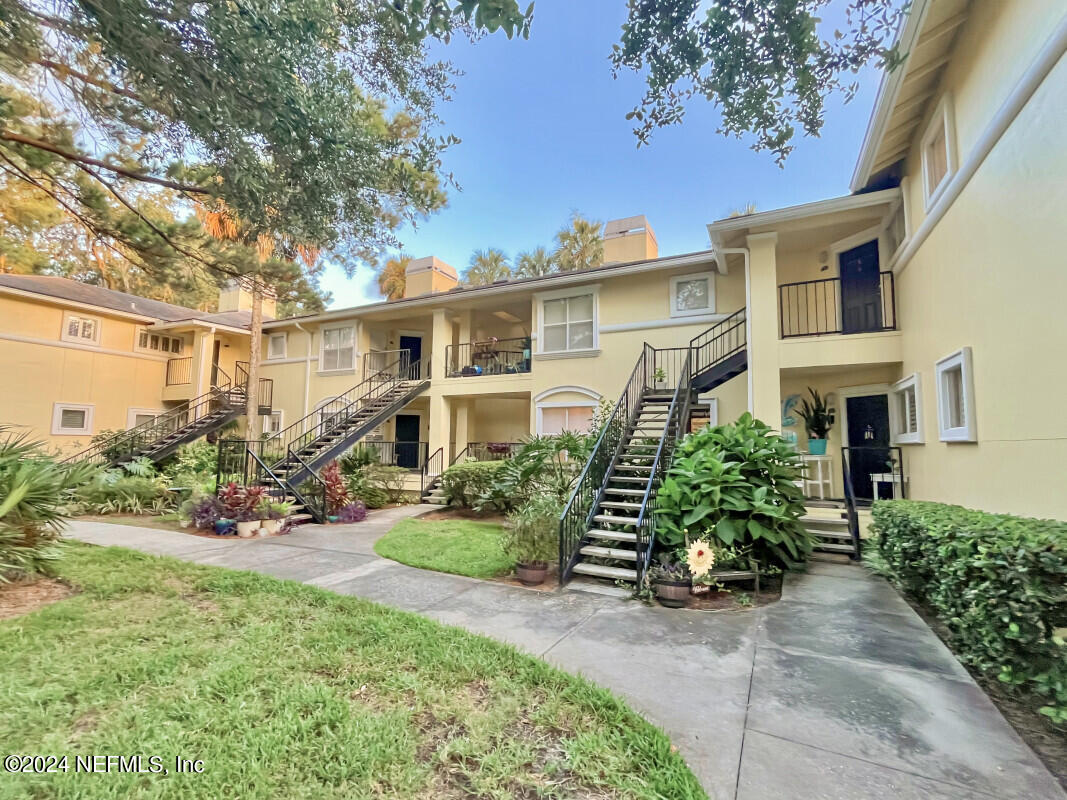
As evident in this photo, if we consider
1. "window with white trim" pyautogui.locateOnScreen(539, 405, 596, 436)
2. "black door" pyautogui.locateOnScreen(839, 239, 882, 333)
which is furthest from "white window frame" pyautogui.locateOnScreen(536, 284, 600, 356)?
"black door" pyautogui.locateOnScreen(839, 239, 882, 333)

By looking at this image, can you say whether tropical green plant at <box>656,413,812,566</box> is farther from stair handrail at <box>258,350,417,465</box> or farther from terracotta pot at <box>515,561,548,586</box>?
stair handrail at <box>258,350,417,465</box>

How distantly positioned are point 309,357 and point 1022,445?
56.9 ft

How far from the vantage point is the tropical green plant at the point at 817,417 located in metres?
9.38

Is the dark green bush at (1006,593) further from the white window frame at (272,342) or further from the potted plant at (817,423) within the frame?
the white window frame at (272,342)

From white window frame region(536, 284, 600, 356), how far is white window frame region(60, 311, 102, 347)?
14940 millimetres

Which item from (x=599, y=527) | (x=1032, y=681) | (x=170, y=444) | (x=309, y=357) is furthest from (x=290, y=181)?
(x=170, y=444)

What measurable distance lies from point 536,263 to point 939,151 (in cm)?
2039

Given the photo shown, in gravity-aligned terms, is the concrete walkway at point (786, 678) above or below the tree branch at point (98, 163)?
below

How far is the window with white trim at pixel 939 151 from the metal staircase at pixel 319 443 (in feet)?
37.3

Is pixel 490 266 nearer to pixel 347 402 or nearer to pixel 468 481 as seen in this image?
pixel 347 402

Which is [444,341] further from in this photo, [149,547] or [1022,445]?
[1022,445]

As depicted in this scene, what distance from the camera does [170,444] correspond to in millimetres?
14945

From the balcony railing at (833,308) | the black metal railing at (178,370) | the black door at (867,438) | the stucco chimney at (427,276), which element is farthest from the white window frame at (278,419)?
the black door at (867,438)

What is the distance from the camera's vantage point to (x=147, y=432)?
53.5 ft
